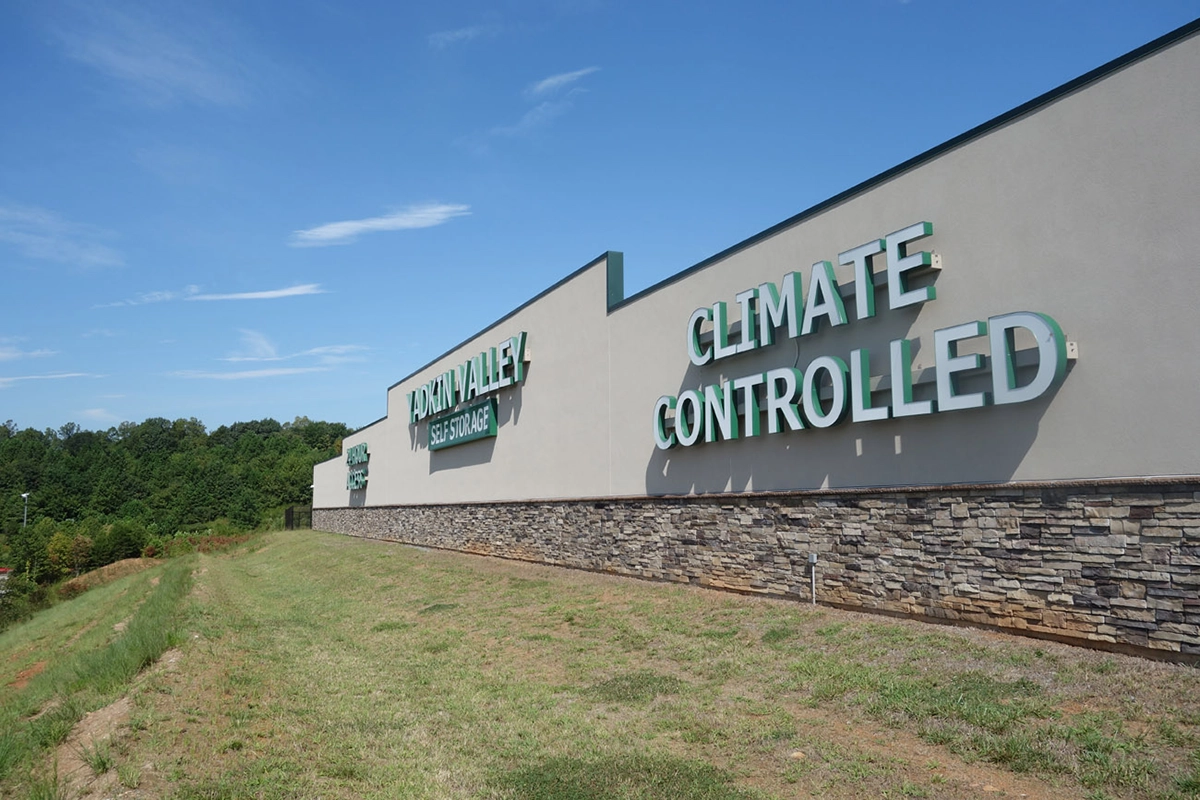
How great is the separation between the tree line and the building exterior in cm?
6388

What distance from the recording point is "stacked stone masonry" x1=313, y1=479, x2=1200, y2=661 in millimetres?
8508

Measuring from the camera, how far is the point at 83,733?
331 inches

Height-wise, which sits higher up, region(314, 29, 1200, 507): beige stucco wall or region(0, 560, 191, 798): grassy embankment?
region(314, 29, 1200, 507): beige stucco wall

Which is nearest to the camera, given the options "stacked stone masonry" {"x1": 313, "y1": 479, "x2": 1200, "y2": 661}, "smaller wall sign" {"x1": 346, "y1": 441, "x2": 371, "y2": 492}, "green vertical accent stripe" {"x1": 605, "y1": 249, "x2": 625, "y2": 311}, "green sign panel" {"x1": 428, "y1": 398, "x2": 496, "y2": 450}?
"stacked stone masonry" {"x1": 313, "y1": 479, "x2": 1200, "y2": 661}

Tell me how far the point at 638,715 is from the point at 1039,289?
23.3 ft

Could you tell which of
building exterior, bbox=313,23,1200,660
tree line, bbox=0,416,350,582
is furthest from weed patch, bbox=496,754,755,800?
tree line, bbox=0,416,350,582

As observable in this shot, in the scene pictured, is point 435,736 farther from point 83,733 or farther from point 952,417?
point 952,417

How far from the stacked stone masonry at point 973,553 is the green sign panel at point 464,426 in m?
10.9

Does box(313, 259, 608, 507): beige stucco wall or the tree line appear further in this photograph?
the tree line

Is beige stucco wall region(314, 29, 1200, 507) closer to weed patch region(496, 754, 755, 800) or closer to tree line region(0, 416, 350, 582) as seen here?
weed patch region(496, 754, 755, 800)

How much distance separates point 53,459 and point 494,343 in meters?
119

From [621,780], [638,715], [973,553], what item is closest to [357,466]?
[638,715]

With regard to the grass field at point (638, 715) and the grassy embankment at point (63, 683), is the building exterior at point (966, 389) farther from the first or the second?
the grassy embankment at point (63, 683)

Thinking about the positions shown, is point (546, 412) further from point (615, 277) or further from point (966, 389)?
point (966, 389)
